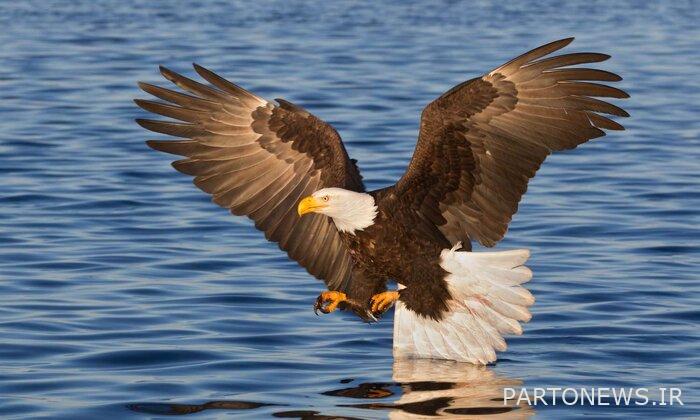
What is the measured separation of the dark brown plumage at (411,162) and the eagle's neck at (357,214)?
4 cm

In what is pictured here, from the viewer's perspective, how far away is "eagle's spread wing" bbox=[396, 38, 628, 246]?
6926mm

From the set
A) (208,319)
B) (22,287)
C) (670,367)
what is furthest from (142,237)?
(670,367)

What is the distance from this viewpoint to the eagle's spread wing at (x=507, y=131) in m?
6.93

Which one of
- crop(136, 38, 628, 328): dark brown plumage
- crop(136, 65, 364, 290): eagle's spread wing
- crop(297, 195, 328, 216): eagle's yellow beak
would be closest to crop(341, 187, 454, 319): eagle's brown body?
crop(136, 38, 628, 328): dark brown plumage

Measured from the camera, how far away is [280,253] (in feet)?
31.3

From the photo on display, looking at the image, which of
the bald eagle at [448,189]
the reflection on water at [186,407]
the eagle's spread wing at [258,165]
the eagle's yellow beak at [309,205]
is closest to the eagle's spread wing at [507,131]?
the bald eagle at [448,189]

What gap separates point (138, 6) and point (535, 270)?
50.1ft

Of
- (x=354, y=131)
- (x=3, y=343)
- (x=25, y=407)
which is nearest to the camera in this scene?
(x=25, y=407)

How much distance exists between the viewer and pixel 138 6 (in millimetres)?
23172

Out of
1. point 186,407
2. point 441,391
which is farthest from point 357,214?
point 186,407

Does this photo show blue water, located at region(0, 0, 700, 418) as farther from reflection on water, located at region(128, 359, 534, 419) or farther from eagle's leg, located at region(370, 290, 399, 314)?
eagle's leg, located at region(370, 290, 399, 314)

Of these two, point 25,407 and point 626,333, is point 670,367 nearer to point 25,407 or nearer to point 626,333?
point 626,333

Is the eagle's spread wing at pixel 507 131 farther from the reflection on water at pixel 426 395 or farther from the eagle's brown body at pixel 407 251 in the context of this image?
the reflection on water at pixel 426 395

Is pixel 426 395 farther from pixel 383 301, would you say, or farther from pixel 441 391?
pixel 383 301
